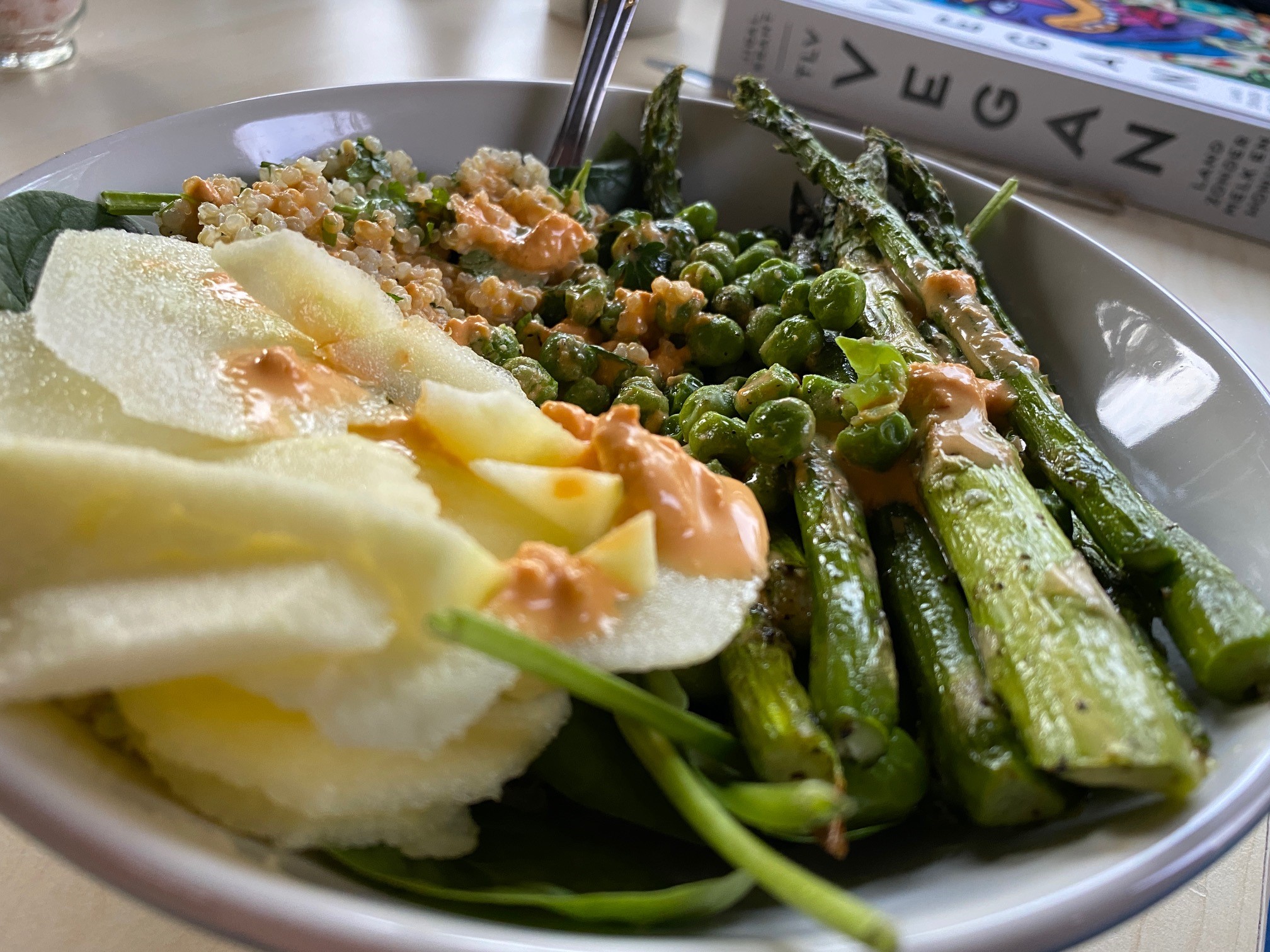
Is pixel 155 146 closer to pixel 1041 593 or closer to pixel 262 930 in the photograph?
pixel 262 930

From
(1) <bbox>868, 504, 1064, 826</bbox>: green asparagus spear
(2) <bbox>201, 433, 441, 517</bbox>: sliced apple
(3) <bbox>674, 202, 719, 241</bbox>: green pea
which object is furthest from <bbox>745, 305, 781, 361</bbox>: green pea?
(2) <bbox>201, 433, 441, 517</bbox>: sliced apple

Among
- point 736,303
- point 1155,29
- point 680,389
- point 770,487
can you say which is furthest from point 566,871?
point 1155,29

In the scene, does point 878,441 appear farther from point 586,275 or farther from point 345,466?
point 586,275

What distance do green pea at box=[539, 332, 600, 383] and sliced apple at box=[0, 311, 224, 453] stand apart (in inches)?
31.6

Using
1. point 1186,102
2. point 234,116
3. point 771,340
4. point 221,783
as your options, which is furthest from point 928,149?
point 221,783

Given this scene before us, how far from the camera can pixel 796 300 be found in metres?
1.77

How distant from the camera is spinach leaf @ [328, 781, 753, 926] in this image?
916mm

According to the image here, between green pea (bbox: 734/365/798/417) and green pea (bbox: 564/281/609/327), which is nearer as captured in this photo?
green pea (bbox: 734/365/798/417)

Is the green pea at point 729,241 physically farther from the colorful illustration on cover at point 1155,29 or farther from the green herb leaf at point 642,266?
the colorful illustration on cover at point 1155,29

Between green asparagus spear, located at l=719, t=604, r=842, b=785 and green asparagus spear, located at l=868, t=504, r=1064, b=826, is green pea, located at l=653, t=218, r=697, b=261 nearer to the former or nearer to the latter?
green asparagus spear, located at l=868, t=504, r=1064, b=826

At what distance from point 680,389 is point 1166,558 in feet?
2.79

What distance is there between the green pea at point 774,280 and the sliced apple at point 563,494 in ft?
2.90

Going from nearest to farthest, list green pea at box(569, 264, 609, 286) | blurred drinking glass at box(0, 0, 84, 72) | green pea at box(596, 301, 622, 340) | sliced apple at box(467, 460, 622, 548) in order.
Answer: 1. sliced apple at box(467, 460, 622, 548)
2. green pea at box(596, 301, 622, 340)
3. green pea at box(569, 264, 609, 286)
4. blurred drinking glass at box(0, 0, 84, 72)

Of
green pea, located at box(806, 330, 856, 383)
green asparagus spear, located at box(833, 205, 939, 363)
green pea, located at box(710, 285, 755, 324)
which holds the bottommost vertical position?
green pea, located at box(710, 285, 755, 324)
